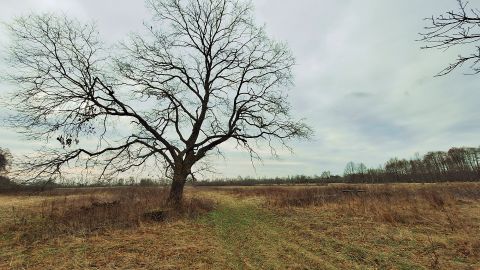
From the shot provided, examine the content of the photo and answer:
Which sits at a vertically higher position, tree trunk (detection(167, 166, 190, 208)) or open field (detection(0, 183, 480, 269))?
tree trunk (detection(167, 166, 190, 208))

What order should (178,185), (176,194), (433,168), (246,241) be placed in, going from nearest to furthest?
(246,241)
(176,194)
(178,185)
(433,168)

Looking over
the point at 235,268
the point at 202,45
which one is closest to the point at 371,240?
the point at 235,268

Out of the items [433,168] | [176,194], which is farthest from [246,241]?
[433,168]

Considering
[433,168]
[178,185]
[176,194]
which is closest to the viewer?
[176,194]

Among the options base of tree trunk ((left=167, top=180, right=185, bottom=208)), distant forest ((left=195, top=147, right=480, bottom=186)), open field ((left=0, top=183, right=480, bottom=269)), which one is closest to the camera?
open field ((left=0, top=183, right=480, bottom=269))

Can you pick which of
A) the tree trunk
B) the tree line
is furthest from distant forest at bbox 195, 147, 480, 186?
the tree trunk

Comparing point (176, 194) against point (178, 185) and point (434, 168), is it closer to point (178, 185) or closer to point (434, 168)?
point (178, 185)

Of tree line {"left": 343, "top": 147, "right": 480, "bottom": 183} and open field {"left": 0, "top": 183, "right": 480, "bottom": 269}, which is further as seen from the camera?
tree line {"left": 343, "top": 147, "right": 480, "bottom": 183}

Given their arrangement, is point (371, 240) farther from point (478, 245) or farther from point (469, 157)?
point (469, 157)

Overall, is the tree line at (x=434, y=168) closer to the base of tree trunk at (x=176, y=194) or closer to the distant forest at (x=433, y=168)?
the distant forest at (x=433, y=168)

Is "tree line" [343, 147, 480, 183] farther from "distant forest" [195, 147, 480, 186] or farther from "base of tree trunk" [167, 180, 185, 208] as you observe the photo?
"base of tree trunk" [167, 180, 185, 208]

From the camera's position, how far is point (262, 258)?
23.0ft

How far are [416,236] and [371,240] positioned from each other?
1.17 m

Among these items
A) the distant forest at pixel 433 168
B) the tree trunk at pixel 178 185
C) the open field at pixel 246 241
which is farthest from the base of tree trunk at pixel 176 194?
the distant forest at pixel 433 168
